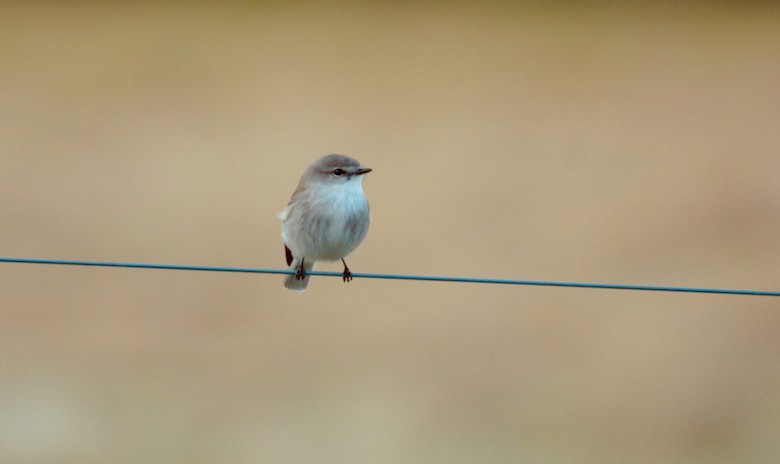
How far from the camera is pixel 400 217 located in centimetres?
757

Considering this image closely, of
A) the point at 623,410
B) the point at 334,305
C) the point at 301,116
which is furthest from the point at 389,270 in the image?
the point at 623,410

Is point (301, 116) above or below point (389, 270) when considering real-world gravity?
above

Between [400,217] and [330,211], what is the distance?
2.09m

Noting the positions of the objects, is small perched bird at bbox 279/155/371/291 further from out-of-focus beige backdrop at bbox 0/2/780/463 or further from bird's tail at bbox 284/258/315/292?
out-of-focus beige backdrop at bbox 0/2/780/463

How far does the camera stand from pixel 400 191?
7.59 meters

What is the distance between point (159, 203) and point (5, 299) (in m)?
1.08

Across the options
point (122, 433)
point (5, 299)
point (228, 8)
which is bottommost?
point (122, 433)

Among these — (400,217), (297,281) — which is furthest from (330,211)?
(400,217)

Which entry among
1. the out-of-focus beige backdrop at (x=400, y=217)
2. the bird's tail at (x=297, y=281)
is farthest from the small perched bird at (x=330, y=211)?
the out-of-focus beige backdrop at (x=400, y=217)

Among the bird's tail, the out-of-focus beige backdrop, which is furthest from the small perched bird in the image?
the out-of-focus beige backdrop

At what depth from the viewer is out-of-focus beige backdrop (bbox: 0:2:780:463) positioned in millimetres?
7520

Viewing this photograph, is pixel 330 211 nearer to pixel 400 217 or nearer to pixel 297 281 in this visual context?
pixel 297 281

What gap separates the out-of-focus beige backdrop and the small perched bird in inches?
70.9

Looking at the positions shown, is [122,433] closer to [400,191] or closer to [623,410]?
[400,191]
